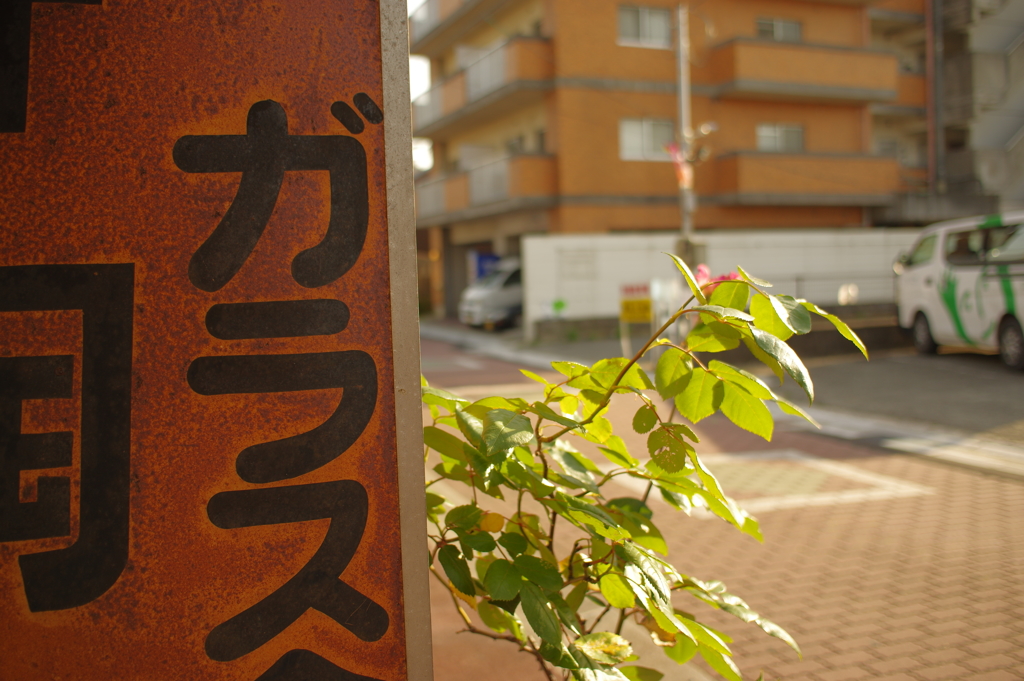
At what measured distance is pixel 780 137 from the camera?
24.0 metres

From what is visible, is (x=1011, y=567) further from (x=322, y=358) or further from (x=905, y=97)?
(x=905, y=97)

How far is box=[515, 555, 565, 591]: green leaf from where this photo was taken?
1655 mm

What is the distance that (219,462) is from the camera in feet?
4.97

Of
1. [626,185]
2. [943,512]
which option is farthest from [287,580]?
[626,185]

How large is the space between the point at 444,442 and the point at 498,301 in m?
21.3

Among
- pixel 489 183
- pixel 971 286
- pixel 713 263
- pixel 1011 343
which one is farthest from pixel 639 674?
pixel 489 183

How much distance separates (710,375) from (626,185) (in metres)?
21.3

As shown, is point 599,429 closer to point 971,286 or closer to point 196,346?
point 196,346

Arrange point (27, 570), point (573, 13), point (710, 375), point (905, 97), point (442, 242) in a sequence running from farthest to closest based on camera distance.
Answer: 1. point (442, 242)
2. point (905, 97)
3. point (573, 13)
4. point (710, 375)
5. point (27, 570)

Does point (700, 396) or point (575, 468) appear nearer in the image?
point (700, 396)

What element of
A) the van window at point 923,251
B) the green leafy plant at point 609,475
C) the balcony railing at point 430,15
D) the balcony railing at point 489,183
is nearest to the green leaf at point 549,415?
the green leafy plant at point 609,475

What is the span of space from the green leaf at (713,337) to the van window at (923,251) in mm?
12906

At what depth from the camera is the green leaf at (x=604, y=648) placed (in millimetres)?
1680

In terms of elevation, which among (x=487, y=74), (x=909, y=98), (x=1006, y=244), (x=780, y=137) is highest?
(x=487, y=74)
